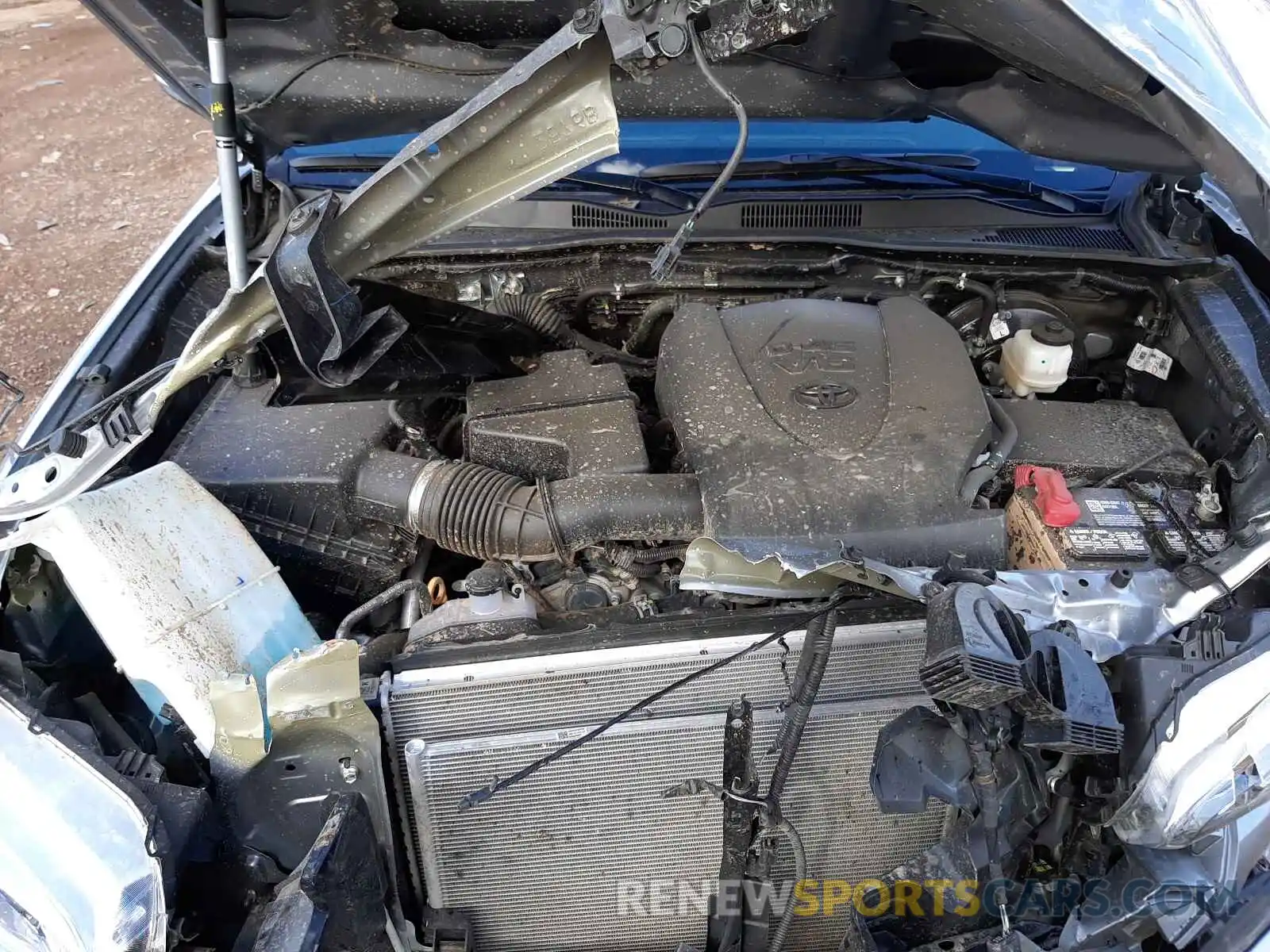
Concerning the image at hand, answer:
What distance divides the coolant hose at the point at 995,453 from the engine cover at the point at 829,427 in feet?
0.12

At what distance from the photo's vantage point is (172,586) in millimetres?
1559

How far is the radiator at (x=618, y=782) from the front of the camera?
157 centimetres

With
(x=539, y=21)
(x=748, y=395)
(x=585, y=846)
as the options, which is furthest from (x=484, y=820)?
(x=539, y=21)

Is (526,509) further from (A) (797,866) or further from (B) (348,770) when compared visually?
(A) (797,866)

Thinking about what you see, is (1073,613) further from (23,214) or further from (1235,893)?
(23,214)

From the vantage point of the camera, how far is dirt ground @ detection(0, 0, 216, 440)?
4332 millimetres

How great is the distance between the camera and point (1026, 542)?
66.3 inches

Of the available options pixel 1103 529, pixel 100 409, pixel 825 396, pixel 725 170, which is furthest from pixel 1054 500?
pixel 100 409

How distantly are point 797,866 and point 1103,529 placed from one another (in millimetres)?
792

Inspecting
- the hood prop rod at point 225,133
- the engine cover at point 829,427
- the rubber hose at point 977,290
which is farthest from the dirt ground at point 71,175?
the rubber hose at point 977,290

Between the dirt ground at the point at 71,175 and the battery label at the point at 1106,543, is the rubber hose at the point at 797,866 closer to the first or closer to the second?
the battery label at the point at 1106,543

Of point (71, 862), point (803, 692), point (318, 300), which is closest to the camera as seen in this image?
point (71, 862)

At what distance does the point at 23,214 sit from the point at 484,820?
16.5 ft

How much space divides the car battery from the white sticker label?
0.42m
